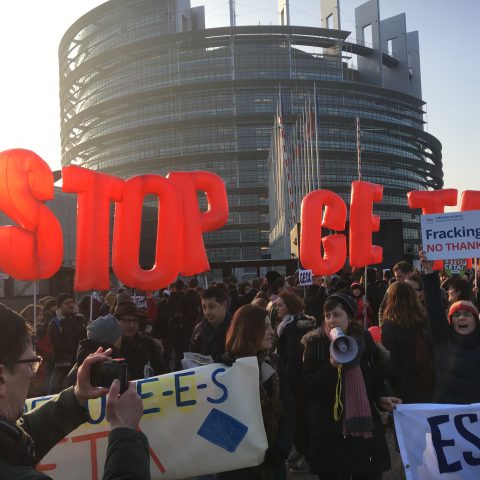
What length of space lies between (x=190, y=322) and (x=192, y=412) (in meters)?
6.13

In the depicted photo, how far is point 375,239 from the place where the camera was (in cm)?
1919

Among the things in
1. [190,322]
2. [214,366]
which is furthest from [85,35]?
[214,366]

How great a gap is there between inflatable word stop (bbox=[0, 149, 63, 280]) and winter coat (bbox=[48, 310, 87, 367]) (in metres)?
0.72

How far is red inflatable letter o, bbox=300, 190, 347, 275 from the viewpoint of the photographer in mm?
9375

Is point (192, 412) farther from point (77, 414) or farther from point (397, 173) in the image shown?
point (397, 173)

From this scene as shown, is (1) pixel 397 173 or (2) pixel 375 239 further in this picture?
(1) pixel 397 173

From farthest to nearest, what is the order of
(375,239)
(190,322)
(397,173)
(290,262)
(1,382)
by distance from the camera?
1. (397,173)
2. (290,262)
3. (375,239)
4. (190,322)
5. (1,382)

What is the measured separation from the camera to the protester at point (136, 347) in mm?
4125

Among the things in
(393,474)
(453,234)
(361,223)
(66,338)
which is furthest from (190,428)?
(361,223)

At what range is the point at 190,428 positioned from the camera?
306 centimetres

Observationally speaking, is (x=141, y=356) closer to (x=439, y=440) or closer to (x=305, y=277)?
(x=439, y=440)

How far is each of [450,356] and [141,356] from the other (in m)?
2.42

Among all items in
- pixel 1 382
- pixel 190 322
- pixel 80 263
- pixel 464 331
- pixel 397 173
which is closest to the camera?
pixel 1 382

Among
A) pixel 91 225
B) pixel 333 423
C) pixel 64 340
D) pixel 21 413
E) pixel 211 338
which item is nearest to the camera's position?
pixel 21 413
